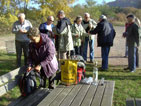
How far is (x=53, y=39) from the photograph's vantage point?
6.89m

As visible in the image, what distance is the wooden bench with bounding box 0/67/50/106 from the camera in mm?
3262

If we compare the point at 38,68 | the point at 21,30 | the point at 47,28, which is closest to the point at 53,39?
the point at 47,28

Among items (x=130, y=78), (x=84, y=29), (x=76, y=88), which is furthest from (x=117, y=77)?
(x=76, y=88)

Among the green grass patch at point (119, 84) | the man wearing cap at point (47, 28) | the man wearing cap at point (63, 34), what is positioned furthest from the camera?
the man wearing cap at point (47, 28)

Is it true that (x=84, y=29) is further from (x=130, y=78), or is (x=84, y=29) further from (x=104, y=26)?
(x=130, y=78)

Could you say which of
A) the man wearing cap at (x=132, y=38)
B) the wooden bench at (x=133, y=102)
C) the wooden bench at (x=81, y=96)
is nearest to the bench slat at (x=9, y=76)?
the wooden bench at (x=81, y=96)

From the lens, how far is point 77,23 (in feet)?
24.1

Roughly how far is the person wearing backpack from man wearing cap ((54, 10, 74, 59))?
7.39 feet

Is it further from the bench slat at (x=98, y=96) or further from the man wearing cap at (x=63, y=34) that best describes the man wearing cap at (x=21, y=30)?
the bench slat at (x=98, y=96)

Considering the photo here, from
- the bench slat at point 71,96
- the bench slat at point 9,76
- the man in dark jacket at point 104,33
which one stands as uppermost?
the man in dark jacket at point 104,33

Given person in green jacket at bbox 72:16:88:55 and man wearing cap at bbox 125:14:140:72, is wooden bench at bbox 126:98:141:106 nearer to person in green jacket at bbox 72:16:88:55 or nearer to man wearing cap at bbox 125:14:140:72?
man wearing cap at bbox 125:14:140:72

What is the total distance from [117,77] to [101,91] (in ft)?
10.5

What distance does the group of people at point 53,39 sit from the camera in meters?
3.67

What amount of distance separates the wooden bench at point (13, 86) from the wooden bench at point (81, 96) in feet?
1.62
